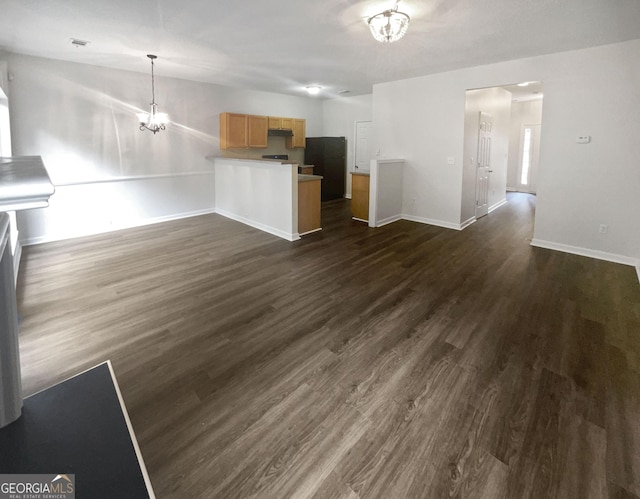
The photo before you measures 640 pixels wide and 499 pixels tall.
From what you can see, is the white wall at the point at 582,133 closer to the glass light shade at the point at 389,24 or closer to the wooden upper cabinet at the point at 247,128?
the glass light shade at the point at 389,24

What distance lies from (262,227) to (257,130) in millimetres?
2759

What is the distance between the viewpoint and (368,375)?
2.24 m

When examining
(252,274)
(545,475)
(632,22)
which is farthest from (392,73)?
(545,475)

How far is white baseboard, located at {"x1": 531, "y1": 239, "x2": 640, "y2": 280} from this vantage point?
168 inches

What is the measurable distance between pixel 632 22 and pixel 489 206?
14.2ft

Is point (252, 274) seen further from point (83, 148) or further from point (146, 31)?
point (83, 148)

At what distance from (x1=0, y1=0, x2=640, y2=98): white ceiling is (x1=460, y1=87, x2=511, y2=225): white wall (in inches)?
38.6

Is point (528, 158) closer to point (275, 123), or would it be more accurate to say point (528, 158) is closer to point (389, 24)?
point (275, 123)

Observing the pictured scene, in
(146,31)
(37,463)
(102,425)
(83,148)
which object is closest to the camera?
(37,463)

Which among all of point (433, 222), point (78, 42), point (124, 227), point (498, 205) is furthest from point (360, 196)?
point (78, 42)

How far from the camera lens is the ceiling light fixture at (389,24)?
10.2ft

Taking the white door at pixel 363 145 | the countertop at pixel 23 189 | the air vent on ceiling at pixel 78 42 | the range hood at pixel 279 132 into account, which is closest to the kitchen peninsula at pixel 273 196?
the range hood at pixel 279 132

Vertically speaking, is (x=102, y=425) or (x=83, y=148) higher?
(x=83, y=148)

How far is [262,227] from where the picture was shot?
5.96 meters
